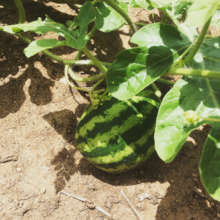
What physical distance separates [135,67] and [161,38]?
234 millimetres

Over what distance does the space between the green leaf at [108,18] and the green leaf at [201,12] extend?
104 centimetres

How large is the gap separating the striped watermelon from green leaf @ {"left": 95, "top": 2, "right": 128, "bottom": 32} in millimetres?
458

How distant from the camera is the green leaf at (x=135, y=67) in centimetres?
155

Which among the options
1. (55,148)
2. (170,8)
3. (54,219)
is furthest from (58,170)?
(170,8)

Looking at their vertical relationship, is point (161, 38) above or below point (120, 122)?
above

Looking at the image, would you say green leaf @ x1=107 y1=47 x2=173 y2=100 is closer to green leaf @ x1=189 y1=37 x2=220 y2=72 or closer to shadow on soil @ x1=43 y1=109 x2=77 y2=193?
green leaf @ x1=189 y1=37 x2=220 y2=72

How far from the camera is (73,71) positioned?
2.40 metres

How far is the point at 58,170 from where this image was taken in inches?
78.1

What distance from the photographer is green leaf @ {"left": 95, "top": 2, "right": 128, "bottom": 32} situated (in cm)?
187

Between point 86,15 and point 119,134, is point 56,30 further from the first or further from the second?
point 119,134

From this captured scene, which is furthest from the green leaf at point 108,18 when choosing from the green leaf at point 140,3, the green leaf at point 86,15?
the green leaf at point 86,15

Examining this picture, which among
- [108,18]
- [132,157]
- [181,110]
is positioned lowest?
[132,157]

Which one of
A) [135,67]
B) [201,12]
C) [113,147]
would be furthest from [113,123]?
[201,12]

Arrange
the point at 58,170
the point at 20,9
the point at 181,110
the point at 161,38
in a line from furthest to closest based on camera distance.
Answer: the point at 20,9 < the point at 58,170 < the point at 161,38 < the point at 181,110
